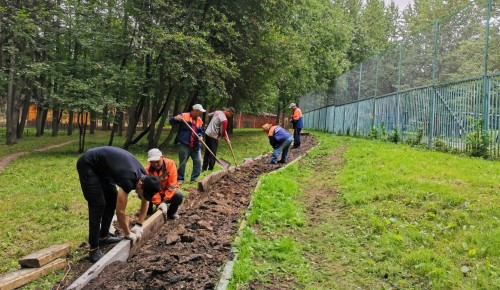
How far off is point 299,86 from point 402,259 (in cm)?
2606

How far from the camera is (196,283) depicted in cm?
373

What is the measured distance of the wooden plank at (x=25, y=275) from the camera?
404cm

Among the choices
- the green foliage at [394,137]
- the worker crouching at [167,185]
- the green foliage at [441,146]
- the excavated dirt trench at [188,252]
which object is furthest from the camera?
the green foliage at [394,137]

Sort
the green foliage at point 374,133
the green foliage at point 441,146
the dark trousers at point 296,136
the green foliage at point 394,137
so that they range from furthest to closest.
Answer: the green foliage at point 374,133, the dark trousers at point 296,136, the green foliage at point 394,137, the green foliage at point 441,146

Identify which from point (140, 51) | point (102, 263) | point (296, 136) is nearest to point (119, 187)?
point (102, 263)

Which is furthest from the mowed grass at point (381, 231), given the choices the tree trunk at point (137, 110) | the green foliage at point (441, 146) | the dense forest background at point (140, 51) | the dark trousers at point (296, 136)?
the tree trunk at point (137, 110)

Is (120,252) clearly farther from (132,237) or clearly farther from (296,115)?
(296,115)

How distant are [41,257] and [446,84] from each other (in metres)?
10.6

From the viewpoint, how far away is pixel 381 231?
5.06 m

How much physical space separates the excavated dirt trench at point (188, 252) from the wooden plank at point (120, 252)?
0.06 meters

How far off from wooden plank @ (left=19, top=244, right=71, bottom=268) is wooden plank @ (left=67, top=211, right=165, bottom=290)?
708 millimetres

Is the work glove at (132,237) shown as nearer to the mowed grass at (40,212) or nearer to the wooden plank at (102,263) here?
the wooden plank at (102,263)

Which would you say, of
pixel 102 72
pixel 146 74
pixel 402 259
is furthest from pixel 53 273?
pixel 146 74

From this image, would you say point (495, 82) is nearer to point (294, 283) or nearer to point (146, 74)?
point (294, 283)
